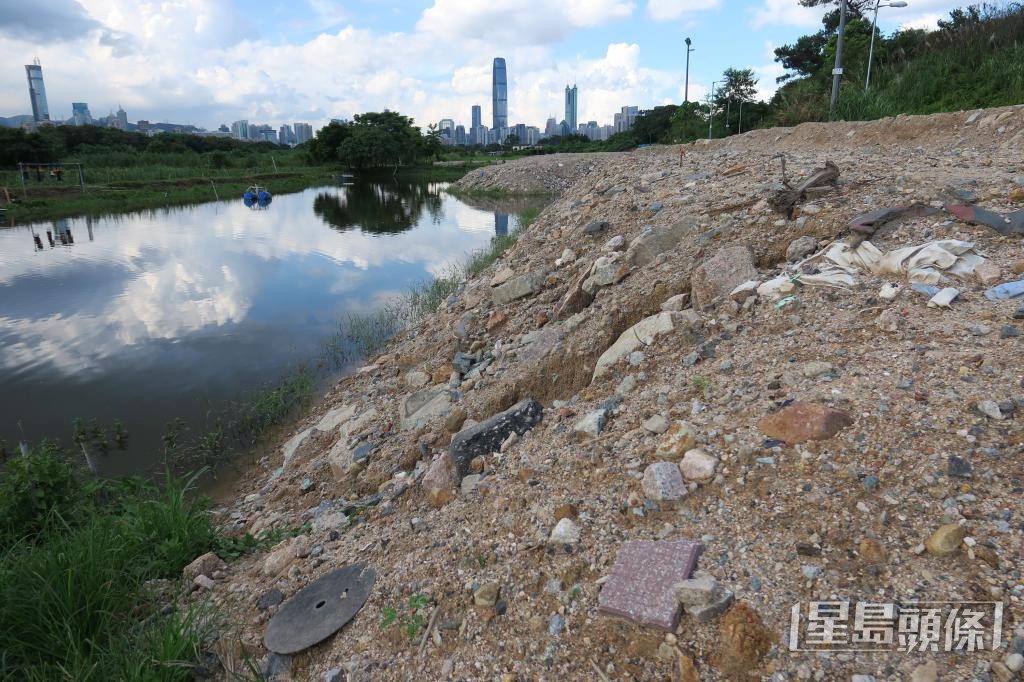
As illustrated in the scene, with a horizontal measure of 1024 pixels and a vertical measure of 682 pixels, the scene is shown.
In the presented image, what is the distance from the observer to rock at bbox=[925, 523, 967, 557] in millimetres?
2203

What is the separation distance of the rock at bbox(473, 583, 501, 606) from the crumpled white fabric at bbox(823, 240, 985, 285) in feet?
10.6

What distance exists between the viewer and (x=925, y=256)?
13.3 feet

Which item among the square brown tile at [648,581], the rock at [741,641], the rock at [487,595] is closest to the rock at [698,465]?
the square brown tile at [648,581]

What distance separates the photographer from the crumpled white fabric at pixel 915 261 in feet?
12.9

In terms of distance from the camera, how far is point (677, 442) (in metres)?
3.18

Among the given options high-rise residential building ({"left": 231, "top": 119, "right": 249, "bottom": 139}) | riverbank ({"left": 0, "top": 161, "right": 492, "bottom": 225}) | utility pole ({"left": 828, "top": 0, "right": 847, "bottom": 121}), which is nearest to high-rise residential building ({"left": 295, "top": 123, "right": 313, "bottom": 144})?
high-rise residential building ({"left": 231, "top": 119, "right": 249, "bottom": 139})

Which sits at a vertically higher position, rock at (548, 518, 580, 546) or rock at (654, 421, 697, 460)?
rock at (654, 421, 697, 460)

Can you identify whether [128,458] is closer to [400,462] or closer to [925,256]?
[400,462]

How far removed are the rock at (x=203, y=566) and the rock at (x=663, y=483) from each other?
2850mm

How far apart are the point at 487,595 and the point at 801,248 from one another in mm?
3959

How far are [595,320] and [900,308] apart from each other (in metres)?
2.49

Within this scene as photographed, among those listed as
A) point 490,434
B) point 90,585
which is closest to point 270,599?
point 90,585

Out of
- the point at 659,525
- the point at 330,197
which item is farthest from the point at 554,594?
the point at 330,197

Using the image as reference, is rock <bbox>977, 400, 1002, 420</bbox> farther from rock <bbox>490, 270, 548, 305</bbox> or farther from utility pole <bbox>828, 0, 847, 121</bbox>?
utility pole <bbox>828, 0, 847, 121</bbox>
